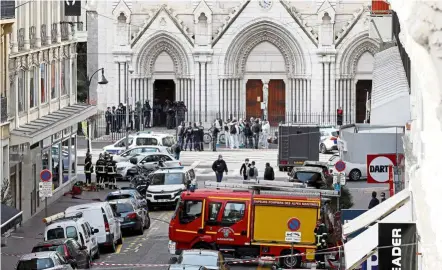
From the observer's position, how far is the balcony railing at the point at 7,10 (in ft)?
110

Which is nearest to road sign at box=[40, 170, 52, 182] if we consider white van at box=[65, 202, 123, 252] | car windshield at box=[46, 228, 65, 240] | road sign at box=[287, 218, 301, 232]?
white van at box=[65, 202, 123, 252]

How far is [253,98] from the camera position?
65.4m

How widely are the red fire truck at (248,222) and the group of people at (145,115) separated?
103 feet

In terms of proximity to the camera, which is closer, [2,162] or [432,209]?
[432,209]

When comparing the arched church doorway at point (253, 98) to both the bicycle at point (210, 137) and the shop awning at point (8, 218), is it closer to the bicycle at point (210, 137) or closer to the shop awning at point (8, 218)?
the bicycle at point (210, 137)

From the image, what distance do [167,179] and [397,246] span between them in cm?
2870

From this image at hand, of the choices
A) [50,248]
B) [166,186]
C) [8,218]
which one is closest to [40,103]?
[166,186]

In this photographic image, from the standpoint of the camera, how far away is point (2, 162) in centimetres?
3512

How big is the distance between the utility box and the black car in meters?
22.0

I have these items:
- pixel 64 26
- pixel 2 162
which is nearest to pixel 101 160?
pixel 64 26

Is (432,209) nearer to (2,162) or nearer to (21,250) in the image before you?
(21,250)

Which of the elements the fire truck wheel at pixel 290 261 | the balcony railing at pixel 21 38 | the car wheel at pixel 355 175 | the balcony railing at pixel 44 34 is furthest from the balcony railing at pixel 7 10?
the car wheel at pixel 355 175

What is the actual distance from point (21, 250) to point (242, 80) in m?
33.9

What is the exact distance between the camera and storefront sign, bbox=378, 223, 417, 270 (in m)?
11.5
